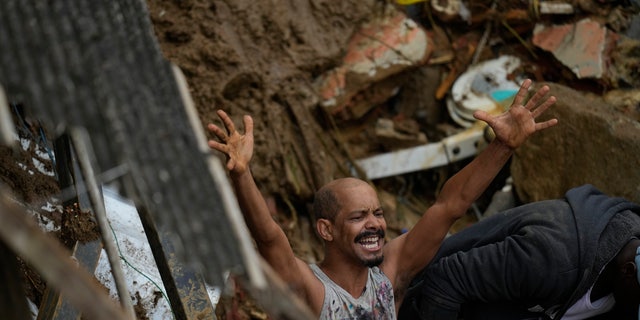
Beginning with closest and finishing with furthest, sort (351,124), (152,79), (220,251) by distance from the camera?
(220,251) < (152,79) < (351,124)

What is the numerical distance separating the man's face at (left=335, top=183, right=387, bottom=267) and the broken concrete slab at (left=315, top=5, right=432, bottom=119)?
250 cm

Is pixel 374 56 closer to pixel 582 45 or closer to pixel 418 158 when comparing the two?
pixel 418 158

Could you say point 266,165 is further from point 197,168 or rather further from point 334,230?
point 197,168

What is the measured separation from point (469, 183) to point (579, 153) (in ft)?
5.59

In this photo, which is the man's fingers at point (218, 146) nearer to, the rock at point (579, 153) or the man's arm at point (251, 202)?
the man's arm at point (251, 202)

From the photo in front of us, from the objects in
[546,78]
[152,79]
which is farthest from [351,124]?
[152,79]

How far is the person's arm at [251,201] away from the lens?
3395mm

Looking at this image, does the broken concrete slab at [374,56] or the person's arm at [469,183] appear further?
the broken concrete slab at [374,56]

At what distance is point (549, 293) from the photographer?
4004mm

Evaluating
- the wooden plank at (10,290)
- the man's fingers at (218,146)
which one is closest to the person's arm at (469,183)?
the man's fingers at (218,146)

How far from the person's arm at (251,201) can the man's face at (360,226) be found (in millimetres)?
325

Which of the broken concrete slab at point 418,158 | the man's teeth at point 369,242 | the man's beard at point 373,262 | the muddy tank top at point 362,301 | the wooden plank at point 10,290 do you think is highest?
the wooden plank at point 10,290

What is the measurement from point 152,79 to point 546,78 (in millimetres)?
5120

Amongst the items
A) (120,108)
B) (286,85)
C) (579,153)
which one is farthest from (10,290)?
(286,85)
